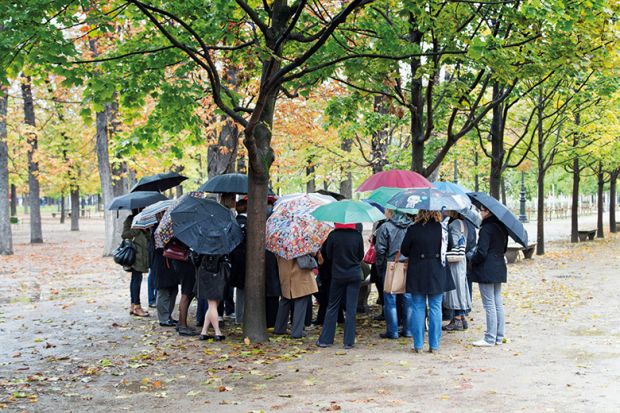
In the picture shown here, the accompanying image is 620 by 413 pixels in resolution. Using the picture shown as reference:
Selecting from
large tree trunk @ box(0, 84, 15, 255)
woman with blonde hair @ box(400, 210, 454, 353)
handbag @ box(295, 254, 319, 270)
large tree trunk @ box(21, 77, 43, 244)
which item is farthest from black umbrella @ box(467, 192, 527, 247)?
large tree trunk @ box(21, 77, 43, 244)

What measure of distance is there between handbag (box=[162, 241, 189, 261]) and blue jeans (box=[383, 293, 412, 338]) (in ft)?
9.64

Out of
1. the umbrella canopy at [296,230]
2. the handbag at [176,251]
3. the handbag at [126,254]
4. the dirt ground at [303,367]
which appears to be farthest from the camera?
the handbag at [126,254]

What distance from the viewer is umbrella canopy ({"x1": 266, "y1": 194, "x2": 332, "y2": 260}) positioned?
9.04 metres

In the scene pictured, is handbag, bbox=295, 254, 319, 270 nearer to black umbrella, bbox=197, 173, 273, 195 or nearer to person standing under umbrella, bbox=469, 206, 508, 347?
black umbrella, bbox=197, 173, 273, 195

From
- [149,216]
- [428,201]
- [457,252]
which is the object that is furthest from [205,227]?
[457,252]

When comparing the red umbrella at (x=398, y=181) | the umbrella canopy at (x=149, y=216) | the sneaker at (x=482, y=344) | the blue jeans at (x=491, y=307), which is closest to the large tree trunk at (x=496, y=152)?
the red umbrella at (x=398, y=181)

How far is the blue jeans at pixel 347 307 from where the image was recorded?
8.78 m

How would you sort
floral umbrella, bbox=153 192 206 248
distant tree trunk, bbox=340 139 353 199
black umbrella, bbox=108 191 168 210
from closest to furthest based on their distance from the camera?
floral umbrella, bbox=153 192 206 248 → black umbrella, bbox=108 191 168 210 → distant tree trunk, bbox=340 139 353 199

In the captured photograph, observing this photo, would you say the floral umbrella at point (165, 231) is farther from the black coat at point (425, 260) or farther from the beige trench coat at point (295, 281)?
the black coat at point (425, 260)

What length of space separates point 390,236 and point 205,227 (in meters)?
2.68

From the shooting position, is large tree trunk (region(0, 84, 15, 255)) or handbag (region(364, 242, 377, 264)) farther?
large tree trunk (region(0, 84, 15, 255))

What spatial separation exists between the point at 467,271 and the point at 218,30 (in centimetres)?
557

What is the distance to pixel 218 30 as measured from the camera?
10531mm

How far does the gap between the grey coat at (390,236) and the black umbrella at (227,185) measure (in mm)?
Answer: 2330
